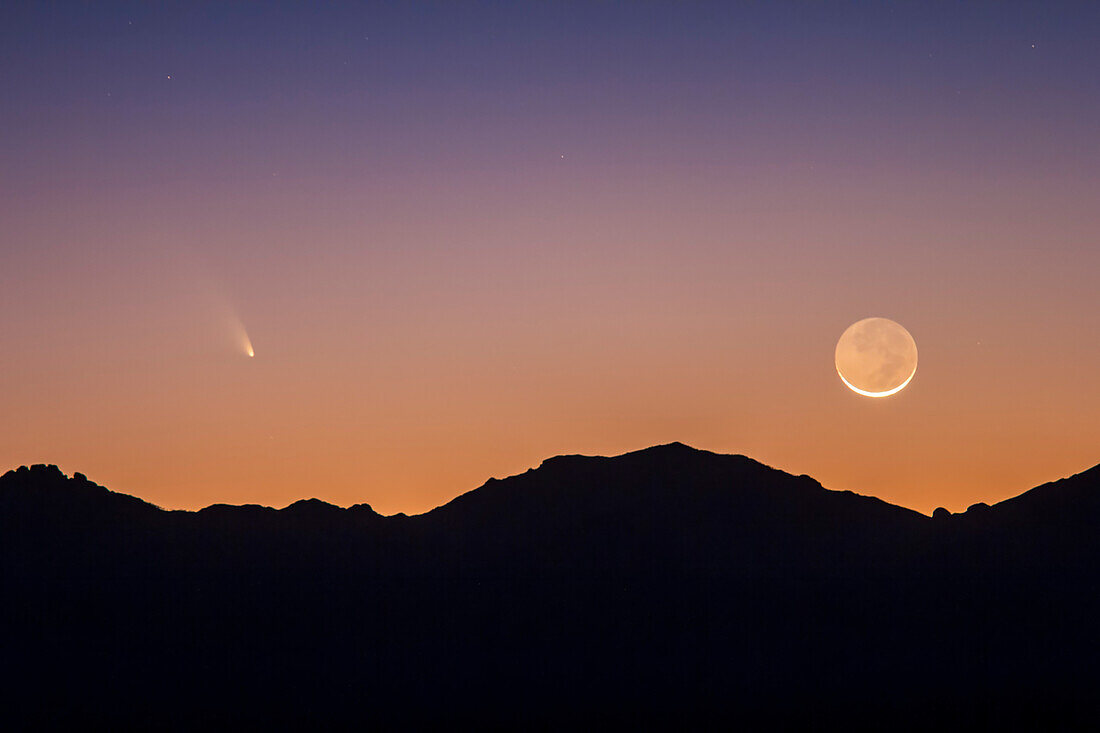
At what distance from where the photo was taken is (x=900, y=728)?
198 metres

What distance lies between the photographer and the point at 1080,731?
608 feet

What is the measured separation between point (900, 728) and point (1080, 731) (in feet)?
93.9

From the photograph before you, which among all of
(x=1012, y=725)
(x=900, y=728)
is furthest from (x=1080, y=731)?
(x=900, y=728)

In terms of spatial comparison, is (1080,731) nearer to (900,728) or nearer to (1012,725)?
(1012,725)

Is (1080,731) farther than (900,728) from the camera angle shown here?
No

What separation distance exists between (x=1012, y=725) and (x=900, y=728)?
1898 centimetres

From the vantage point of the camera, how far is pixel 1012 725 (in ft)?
646

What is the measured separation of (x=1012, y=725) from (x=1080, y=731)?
44.6 ft
